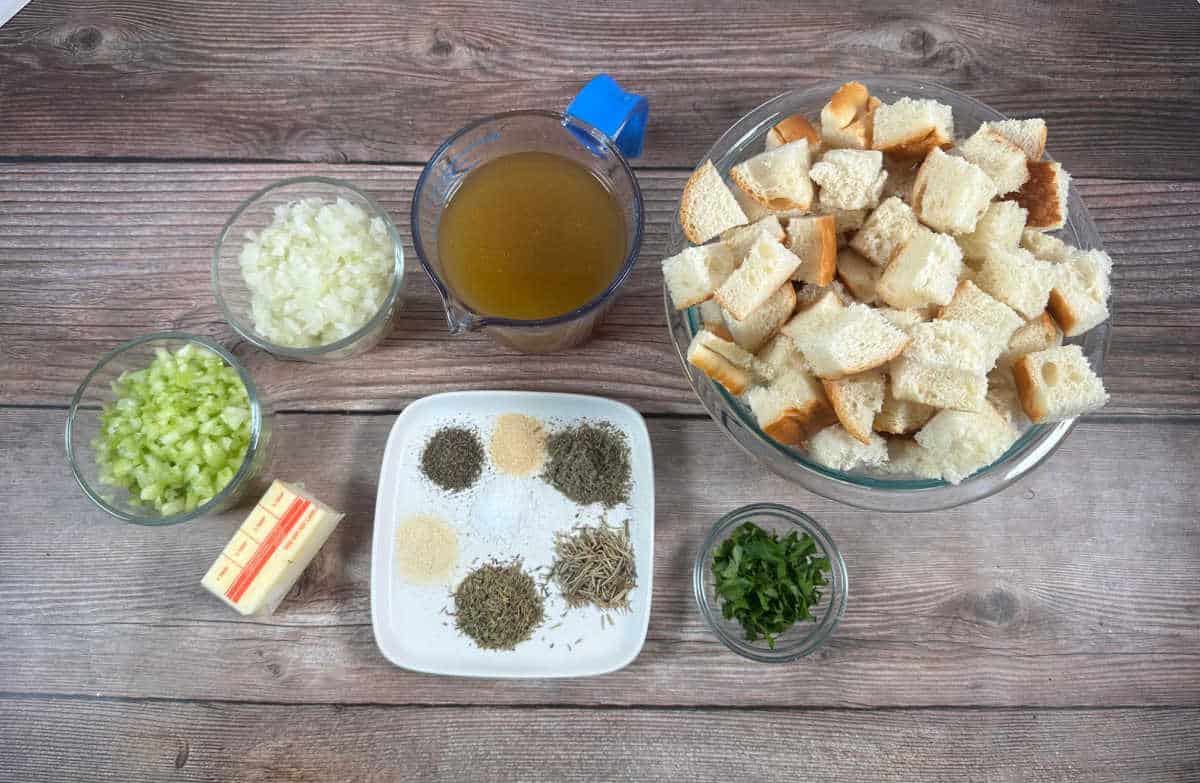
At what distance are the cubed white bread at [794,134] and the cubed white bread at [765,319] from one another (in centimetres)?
23

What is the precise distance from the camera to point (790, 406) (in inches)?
42.4

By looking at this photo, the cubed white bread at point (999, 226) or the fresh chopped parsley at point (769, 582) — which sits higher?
the cubed white bread at point (999, 226)

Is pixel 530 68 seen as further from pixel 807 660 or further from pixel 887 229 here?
pixel 807 660

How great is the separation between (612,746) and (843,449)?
0.76m

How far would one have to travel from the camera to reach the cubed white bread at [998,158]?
111 cm

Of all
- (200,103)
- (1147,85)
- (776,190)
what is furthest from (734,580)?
(200,103)

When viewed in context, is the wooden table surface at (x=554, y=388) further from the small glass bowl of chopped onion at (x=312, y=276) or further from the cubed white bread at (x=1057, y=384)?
the cubed white bread at (x=1057, y=384)

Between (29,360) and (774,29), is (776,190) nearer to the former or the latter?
(774,29)

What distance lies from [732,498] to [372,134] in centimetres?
102

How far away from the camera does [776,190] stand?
112 cm

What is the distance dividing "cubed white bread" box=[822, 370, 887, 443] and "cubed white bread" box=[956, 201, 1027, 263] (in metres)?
0.26

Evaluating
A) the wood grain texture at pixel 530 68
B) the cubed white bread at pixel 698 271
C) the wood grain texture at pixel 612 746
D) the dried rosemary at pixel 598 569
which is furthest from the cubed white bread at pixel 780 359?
the wood grain texture at pixel 612 746

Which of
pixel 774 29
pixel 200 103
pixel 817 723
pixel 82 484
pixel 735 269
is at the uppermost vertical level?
pixel 774 29

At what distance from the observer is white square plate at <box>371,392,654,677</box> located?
144 centimetres
